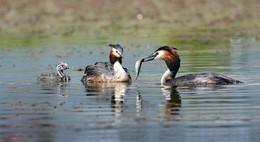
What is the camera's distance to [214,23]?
4291 cm

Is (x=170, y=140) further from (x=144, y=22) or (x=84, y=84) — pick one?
(x=144, y=22)

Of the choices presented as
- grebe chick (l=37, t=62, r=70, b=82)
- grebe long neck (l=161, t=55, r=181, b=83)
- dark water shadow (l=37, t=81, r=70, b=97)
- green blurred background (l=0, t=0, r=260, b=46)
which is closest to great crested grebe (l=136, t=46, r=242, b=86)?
grebe long neck (l=161, t=55, r=181, b=83)

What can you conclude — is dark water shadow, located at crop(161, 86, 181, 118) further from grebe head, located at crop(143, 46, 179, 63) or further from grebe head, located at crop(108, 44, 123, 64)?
grebe head, located at crop(108, 44, 123, 64)

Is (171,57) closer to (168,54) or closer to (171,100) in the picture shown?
(168,54)

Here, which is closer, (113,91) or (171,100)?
(171,100)

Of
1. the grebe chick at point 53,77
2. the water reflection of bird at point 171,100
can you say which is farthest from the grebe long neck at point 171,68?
the grebe chick at point 53,77

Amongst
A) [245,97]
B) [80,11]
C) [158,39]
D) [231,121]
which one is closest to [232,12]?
[80,11]

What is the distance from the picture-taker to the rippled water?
37.7ft

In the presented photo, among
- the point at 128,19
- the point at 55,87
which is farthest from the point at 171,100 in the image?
the point at 128,19

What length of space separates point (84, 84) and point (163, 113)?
6081mm

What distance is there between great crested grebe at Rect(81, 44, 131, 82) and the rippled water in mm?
440

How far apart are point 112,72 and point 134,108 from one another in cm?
584

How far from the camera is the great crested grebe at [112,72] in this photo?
1958 cm

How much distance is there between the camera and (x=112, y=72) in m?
19.9
